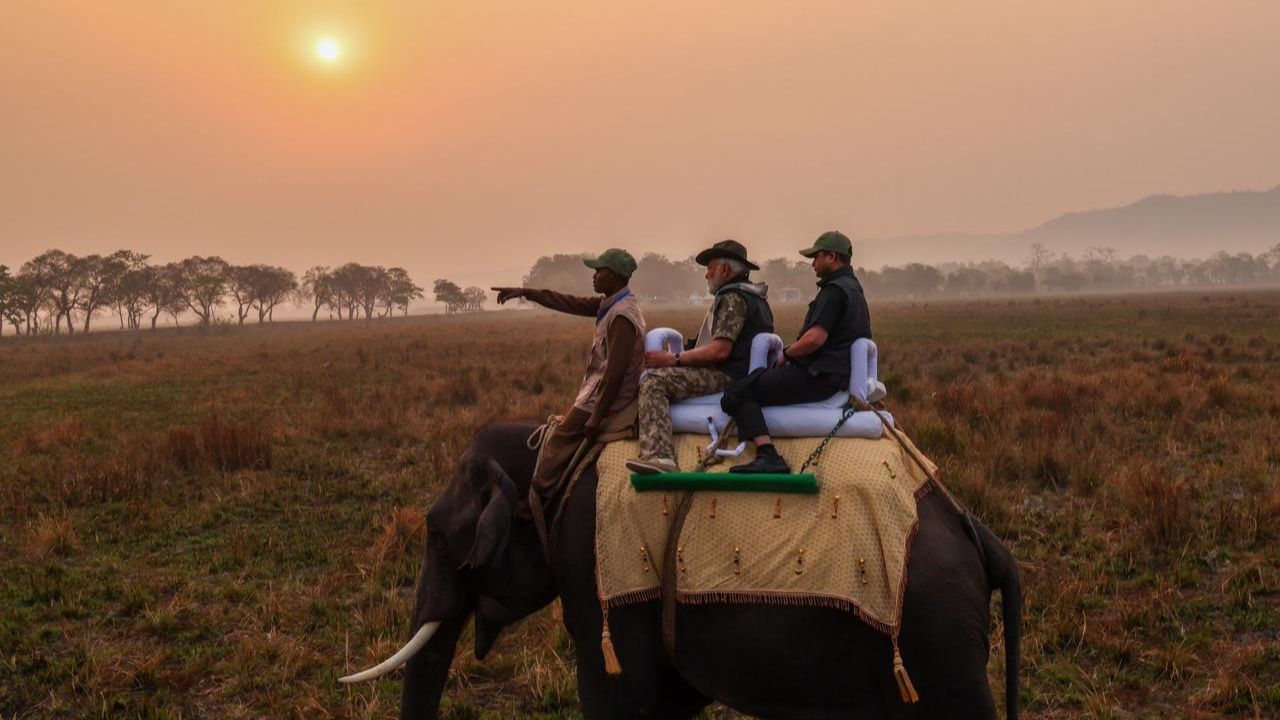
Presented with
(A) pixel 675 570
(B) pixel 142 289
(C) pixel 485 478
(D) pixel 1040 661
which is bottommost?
(D) pixel 1040 661

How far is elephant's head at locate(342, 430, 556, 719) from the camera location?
4051 millimetres

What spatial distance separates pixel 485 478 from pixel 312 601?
13.3ft

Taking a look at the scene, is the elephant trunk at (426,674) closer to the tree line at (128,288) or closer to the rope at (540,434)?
the rope at (540,434)

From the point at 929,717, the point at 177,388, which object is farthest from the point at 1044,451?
the point at 177,388

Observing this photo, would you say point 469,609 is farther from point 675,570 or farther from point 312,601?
point 312,601

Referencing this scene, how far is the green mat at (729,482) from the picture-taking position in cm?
371

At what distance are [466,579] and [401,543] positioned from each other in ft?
15.4

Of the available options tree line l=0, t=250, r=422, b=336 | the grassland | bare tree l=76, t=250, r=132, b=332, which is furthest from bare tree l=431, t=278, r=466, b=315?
the grassland

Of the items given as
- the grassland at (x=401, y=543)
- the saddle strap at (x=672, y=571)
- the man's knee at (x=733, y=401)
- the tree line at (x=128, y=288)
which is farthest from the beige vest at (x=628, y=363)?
the tree line at (x=128, y=288)

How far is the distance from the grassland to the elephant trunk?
1.38 meters

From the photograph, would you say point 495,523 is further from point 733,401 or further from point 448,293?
point 448,293

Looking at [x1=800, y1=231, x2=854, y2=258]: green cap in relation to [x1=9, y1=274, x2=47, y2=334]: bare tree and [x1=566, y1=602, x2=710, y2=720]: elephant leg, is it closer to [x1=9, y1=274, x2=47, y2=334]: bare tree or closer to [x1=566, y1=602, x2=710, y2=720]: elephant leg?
[x1=566, y1=602, x2=710, y2=720]: elephant leg

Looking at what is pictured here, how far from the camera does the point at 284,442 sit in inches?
564

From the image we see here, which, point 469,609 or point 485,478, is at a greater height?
point 485,478
